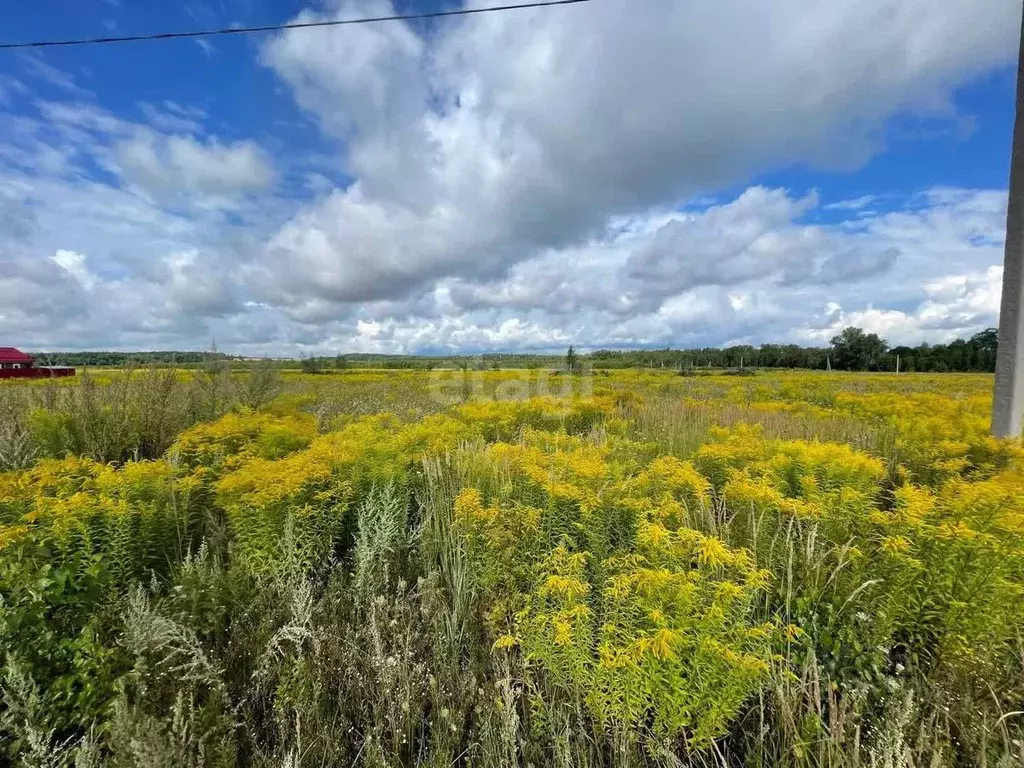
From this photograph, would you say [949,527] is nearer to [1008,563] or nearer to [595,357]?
[1008,563]

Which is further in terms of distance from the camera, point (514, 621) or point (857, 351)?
point (857, 351)

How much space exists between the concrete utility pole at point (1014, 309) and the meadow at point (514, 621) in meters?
2.52

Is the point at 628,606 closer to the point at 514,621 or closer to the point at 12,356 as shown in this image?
the point at 514,621

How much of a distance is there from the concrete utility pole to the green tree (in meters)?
52.5

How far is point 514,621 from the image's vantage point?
2.42 metres

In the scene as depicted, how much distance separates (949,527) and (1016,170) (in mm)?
4486

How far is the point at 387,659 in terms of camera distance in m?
2.04

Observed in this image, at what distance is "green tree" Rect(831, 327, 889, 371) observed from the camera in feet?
154

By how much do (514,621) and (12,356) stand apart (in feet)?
129

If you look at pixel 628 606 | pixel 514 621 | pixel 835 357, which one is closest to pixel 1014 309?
pixel 628 606

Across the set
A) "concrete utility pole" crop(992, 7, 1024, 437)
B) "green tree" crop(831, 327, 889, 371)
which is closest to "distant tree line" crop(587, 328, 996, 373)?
"green tree" crop(831, 327, 889, 371)

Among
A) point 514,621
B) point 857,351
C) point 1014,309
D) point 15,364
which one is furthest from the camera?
point 857,351

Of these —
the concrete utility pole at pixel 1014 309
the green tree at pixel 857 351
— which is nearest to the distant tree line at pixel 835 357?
the green tree at pixel 857 351

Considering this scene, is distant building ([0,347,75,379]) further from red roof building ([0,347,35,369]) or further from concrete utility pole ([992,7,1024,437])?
concrete utility pole ([992,7,1024,437])
